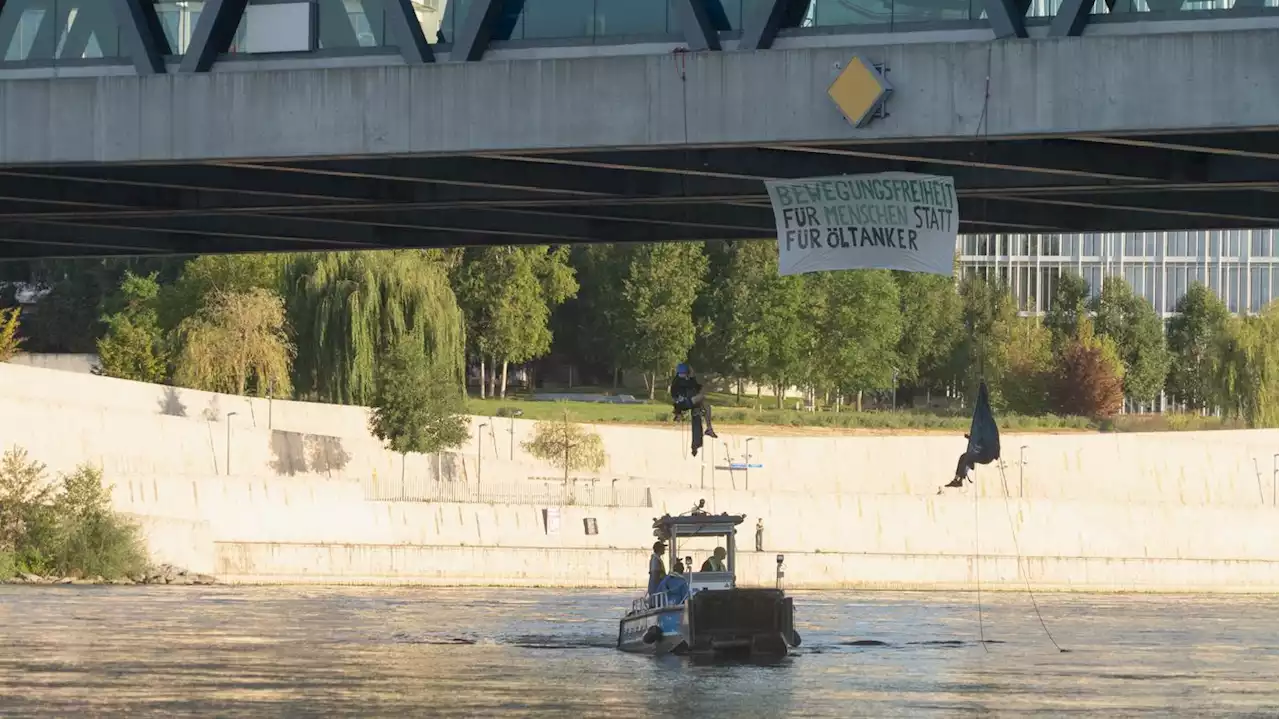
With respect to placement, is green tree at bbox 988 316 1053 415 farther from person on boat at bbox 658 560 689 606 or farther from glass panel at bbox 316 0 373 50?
glass panel at bbox 316 0 373 50

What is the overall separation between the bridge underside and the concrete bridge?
5 cm

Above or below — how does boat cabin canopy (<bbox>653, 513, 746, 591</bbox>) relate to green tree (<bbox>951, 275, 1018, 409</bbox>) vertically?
below

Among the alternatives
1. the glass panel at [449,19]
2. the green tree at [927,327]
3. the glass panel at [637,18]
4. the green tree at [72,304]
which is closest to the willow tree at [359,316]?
the green tree at [72,304]

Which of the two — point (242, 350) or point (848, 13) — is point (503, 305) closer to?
point (242, 350)

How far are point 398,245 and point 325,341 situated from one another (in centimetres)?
5019

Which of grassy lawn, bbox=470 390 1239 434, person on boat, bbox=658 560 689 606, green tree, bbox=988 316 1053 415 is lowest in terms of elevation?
person on boat, bbox=658 560 689 606

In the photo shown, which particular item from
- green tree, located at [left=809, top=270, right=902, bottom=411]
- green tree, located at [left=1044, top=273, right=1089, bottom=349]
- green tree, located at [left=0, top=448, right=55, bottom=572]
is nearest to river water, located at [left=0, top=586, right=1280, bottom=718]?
green tree, located at [left=0, top=448, right=55, bottom=572]

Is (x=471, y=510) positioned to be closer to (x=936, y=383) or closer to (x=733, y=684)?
(x=733, y=684)

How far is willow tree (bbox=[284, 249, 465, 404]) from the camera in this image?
268 ft

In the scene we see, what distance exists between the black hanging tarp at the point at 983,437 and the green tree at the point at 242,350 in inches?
2176

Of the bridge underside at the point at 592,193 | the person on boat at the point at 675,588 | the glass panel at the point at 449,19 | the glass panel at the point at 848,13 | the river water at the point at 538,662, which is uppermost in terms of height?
the glass panel at the point at 449,19

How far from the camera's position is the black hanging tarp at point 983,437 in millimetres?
27703

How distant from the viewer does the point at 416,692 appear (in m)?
34.3

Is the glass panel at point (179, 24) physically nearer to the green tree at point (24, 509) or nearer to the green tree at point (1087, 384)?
the green tree at point (24, 509)
